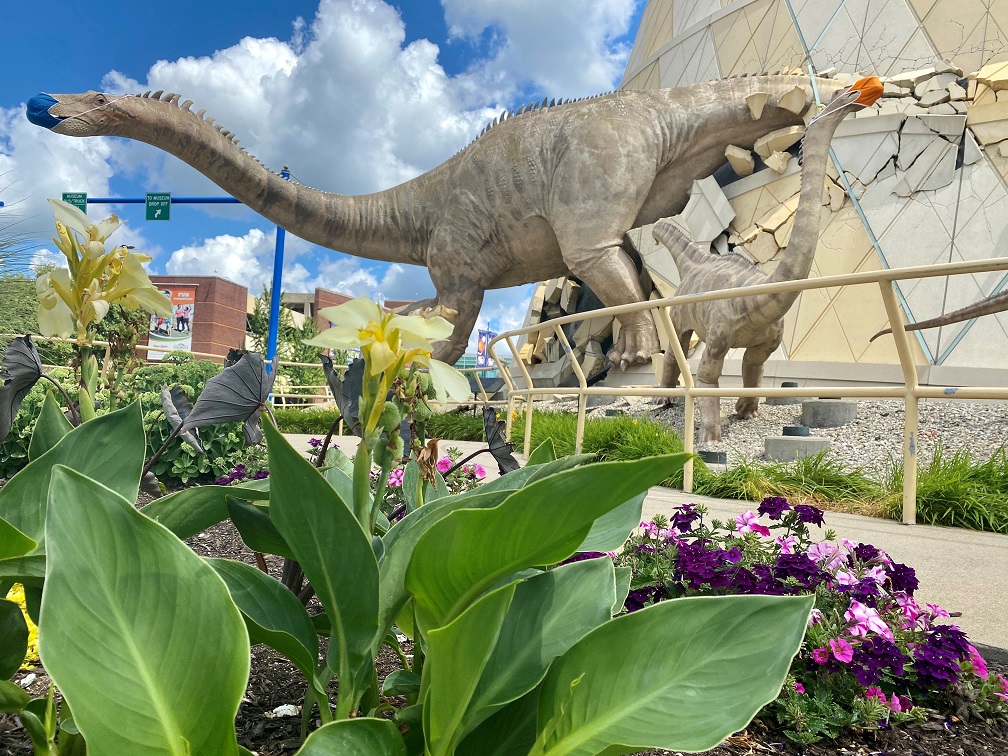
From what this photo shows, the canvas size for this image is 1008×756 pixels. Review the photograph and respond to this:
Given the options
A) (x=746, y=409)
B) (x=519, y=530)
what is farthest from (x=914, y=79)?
(x=519, y=530)

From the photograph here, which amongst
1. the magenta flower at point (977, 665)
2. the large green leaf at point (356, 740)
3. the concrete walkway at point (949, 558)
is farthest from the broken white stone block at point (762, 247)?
the large green leaf at point (356, 740)

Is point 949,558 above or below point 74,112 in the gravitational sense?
below

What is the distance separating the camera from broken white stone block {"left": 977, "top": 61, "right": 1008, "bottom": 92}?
27.2ft

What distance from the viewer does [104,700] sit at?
0.70m

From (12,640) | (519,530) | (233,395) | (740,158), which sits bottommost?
(12,640)

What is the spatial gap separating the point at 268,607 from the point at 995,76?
10556 mm

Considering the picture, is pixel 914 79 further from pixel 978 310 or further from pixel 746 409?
pixel 978 310

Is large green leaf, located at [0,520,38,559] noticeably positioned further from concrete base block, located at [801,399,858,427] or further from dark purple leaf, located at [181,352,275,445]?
concrete base block, located at [801,399,858,427]

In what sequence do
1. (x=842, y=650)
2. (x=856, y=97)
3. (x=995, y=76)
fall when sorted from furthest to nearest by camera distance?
(x=995, y=76)
(x=856, y=97)
(x=842, y=650)

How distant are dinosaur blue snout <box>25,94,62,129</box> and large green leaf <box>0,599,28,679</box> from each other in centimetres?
673

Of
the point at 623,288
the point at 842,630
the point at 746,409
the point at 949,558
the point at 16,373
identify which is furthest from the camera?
the point at 623,288

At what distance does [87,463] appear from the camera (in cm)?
103

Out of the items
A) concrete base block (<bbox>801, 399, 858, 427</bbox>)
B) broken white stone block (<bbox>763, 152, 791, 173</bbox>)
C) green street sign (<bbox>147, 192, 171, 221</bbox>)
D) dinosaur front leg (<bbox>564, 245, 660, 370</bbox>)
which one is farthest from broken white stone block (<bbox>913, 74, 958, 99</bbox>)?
green street sign (<bbox>147, 192, 171, 221</bbox>)

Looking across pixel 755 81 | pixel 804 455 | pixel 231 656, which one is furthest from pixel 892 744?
pixel 755 81
